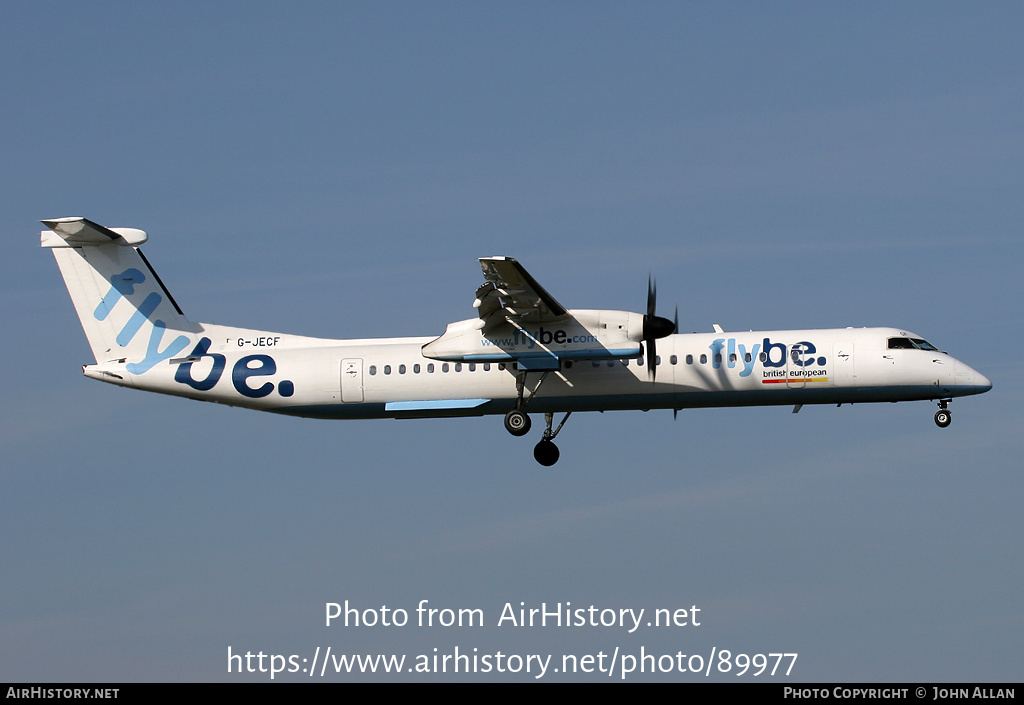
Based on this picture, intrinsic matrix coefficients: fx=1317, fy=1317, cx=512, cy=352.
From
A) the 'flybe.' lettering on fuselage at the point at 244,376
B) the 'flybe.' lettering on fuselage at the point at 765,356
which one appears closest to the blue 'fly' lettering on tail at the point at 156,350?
the 'flybe.' lettering on fuselage at the point at 244,376

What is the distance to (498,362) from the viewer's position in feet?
87.4

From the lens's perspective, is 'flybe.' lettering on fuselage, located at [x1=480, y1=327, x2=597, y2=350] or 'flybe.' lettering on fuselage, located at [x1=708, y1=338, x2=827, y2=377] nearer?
'flybe.' lettering on fuselage, located at [x1=480, y1=327, x2=597, y2=350]

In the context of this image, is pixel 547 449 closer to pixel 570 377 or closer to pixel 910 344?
pixel 570 377

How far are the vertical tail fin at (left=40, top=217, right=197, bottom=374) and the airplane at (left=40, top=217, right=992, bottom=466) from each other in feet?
0.09

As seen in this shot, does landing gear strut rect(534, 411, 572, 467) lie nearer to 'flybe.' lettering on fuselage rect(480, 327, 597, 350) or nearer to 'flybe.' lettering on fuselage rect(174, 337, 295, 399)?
'flybe.' lettering on fuselage rect(480, 327, 597, 350)

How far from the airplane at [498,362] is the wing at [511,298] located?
0.13ft

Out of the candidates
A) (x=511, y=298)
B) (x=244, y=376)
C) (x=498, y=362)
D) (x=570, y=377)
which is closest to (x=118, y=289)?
(x=244, y=376)

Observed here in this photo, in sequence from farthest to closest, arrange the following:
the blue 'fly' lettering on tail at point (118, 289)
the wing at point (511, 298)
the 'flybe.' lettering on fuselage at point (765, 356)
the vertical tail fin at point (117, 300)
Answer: the blue 'fly' lettering on tail at point (118, 289)
the vertical tail fin at point (117, 300)
the 'flybe.' lettering on fuselage at point (765, 356)
the wing at point (511, 298)

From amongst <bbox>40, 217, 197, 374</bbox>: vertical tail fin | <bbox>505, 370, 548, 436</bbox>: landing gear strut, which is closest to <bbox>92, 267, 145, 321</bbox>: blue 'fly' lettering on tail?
<bbox>40, 217, 197, 374</bbox>: vertical tail fin

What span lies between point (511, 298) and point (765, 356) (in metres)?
5.60

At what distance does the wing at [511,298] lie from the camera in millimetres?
24797

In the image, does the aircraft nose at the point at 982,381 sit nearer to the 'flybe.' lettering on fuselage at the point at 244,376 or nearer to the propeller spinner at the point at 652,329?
the propeller spinner at the point at 652,329

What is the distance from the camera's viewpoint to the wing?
81.4 feet
